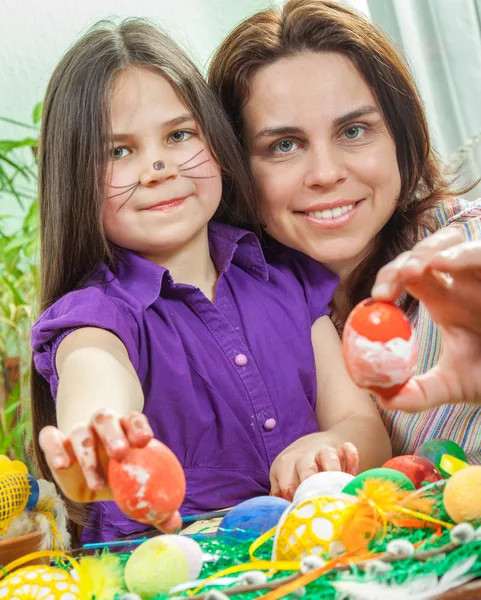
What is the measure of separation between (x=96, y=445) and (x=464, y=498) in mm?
322

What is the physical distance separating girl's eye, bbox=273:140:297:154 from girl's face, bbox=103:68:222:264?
0.17 m

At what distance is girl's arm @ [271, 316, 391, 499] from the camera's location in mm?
1111

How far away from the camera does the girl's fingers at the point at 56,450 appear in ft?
2.26

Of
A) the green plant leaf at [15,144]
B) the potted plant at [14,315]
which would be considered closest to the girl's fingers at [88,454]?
the potted plant at [14,315]

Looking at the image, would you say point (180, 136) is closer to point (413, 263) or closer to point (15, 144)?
point (413, 263)

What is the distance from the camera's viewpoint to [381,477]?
0.88 metres

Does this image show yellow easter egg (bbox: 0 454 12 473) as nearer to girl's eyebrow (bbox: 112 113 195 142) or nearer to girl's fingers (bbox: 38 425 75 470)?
girl's fingers (bbox: 38 425 75 470)

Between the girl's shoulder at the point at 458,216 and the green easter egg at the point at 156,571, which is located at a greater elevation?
the girl's shoulder at the point at 458,216

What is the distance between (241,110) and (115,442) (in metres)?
0.91

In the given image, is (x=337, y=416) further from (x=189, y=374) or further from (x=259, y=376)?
(x=189, y=374)

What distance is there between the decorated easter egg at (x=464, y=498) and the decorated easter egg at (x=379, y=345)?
4.2 inches

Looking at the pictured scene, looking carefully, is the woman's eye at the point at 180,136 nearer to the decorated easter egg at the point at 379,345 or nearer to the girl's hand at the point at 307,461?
the girl's hand at the point at 307,461

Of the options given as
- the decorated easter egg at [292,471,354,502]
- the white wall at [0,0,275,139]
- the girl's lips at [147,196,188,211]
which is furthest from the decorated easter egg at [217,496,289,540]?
the white wall at [0,0,275,139]

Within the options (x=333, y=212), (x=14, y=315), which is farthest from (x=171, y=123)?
(x=14, y=315)
